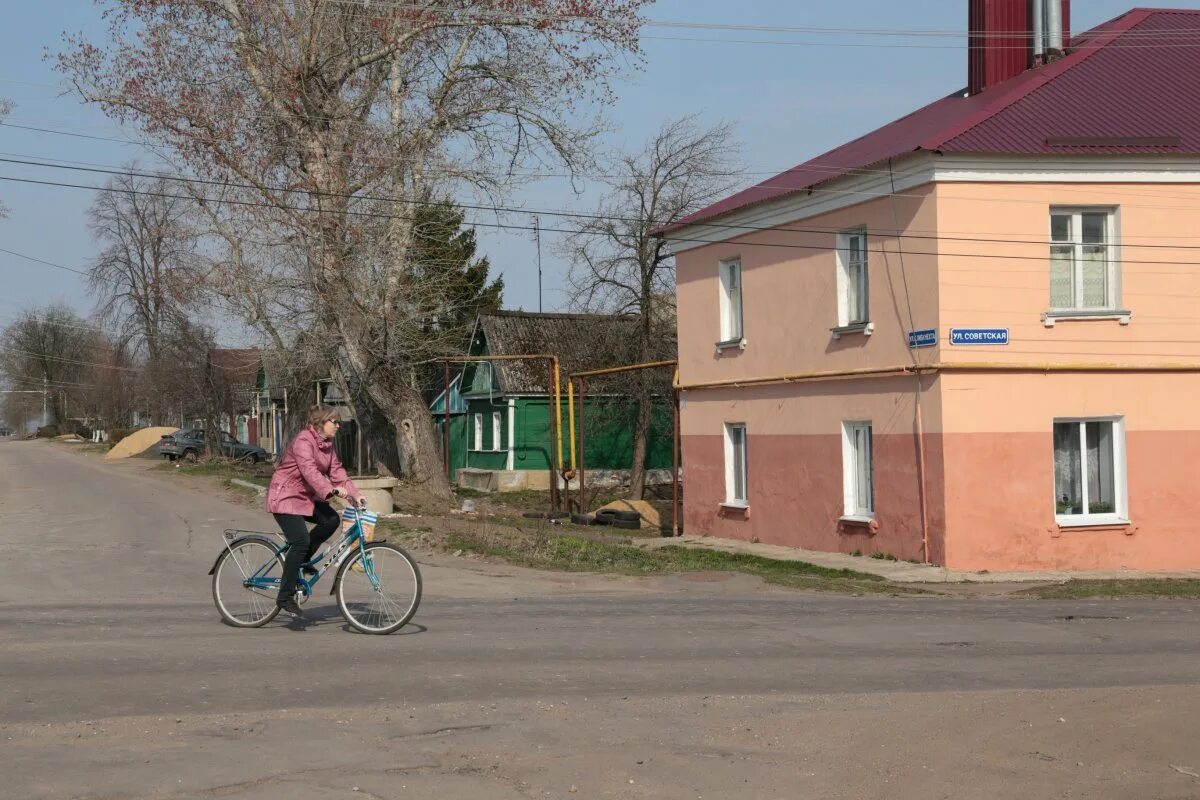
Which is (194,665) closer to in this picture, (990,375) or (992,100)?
(990,375)

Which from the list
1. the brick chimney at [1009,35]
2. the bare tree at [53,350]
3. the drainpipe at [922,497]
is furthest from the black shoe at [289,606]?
the bare tree at [53,350]

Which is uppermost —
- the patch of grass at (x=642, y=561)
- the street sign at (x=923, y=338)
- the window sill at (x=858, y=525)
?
the street sign at (x=923, y=338)

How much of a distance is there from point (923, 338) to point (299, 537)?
10939 millimetres

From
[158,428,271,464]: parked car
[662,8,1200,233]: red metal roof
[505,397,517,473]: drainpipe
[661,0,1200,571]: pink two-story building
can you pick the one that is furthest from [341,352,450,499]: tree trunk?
[158,428,271,464]: parked car

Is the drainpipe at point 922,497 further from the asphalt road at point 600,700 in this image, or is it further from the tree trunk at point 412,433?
the tree trunk at point 412,433

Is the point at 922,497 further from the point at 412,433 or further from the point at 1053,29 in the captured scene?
the point at 412,433

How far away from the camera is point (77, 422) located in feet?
379

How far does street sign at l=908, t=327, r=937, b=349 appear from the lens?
60.6ft

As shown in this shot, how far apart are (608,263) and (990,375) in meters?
18.0

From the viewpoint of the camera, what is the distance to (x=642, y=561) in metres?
18.4

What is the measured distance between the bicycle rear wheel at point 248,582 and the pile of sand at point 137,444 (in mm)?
51345

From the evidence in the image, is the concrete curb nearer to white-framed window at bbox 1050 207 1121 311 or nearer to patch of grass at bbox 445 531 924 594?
patch of grass at bbox 445 531 924 594

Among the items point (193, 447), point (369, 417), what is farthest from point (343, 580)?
point (193, 447)

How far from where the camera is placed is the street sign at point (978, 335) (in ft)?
60.2
